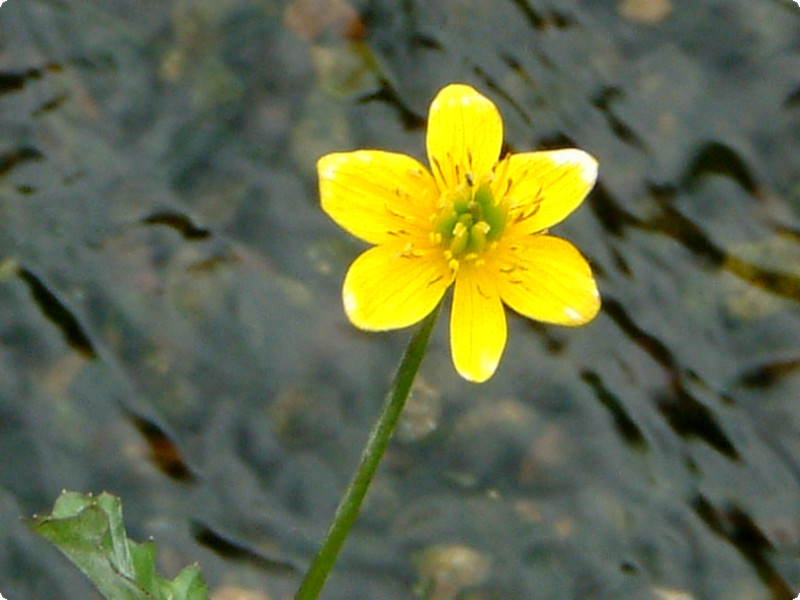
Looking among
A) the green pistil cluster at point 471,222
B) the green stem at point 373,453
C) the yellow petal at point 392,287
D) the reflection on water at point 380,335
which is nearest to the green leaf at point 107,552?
the green stem at point 373,453

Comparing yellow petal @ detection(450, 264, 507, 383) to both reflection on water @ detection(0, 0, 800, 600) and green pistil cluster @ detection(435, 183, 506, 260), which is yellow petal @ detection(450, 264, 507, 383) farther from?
reflection on water @ detection(0, 0, 800, 600)

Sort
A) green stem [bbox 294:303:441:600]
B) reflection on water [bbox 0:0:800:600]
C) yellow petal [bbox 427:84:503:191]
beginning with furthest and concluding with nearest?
1. reflection on water [bbox 0:0:800:600]
2. yellow petal [bbox 427:84:503:191]
3. green stem [bbox 294:303:441:600]

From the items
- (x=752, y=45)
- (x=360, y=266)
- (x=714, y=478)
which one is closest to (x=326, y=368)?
(x=360, y=266)

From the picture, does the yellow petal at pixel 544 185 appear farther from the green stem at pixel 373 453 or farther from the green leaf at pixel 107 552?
the green leaf at pixel 107 552

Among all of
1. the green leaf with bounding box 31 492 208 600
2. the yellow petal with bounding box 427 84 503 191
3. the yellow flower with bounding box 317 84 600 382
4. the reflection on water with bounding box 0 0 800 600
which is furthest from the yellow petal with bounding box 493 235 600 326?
the green leaf with bounding box 31 492 208 600

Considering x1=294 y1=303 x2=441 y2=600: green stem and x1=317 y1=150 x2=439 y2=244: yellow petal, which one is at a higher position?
x1=317 y1=150 x2=439 y2=244: yellow petal

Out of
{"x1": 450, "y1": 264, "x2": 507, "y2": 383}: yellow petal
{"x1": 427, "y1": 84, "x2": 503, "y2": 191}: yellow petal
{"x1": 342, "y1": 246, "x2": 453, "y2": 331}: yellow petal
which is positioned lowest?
{"x1": 450, "y1": 264, "x2": 507, "y2": 383}: yellow petal
